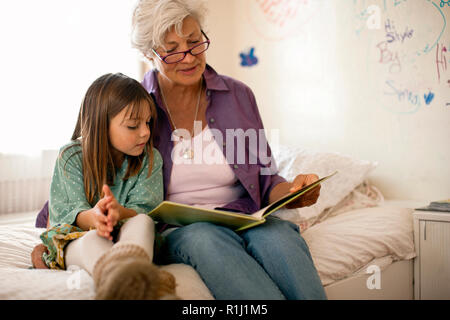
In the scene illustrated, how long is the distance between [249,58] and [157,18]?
142 centimetres

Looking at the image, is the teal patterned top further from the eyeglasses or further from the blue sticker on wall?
the blue sticker on wall

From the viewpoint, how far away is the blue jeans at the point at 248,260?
3.20ft

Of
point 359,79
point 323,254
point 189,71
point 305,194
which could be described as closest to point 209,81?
point 189,71

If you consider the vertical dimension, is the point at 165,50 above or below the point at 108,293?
above

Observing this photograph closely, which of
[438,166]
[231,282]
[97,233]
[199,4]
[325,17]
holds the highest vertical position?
[325,17]

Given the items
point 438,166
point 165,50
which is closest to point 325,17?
point 438,166

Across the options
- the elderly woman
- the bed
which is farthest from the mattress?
the elderly woman

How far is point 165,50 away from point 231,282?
2.58 feet

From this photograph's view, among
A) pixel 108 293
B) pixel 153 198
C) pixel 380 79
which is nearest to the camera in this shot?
pixel 108 293

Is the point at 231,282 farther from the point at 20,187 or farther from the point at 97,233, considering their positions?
the point at 20,187

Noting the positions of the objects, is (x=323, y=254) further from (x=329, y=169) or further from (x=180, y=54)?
(x=180, y=54)

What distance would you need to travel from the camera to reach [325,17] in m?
2.27

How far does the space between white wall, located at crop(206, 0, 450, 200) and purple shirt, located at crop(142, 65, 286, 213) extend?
32.2 inches

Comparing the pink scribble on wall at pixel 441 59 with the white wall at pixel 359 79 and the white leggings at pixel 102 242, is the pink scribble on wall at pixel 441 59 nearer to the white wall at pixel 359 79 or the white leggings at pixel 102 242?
the white wall at pixel 359 79
